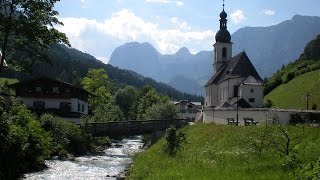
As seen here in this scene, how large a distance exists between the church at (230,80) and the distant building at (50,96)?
22.4 metres

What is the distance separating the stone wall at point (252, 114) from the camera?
116ft

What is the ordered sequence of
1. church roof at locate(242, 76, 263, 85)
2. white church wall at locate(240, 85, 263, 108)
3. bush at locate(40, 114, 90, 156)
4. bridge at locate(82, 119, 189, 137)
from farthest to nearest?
church roof at locate(242, 76, 263, 85)
white church wall at locate(240, 85, 263, 108)
bridge at locate(82, 119, 189, 137)
bush at locate(40, 114, 90, 156)

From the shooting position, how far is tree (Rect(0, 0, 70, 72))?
30406 mm

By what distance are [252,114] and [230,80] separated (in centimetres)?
3842

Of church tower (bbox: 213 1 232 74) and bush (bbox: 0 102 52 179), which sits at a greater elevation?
church tower (bbox: 213 1 232 74)

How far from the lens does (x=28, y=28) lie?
1192 inches

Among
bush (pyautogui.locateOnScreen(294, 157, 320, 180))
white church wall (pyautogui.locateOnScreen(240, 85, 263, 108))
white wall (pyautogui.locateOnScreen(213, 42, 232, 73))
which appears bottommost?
bush (pyautogui.locateOnScreen(294, 157, 320, 180))

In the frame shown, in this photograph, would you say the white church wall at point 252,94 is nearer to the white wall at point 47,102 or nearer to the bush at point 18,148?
the white wall at point 47,102

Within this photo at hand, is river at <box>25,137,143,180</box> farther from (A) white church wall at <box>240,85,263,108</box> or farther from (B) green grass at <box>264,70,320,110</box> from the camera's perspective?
(B) green grass at <box>264,70,320,110</box>

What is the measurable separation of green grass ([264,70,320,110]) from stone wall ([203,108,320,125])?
114 feet

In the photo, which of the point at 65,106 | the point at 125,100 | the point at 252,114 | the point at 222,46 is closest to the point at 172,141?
the point at 252,114

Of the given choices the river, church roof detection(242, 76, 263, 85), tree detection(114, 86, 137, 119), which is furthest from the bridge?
tree detection(114, 86, 137, 119)

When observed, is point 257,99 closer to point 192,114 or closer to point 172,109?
point 172,109

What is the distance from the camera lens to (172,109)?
75.9m
